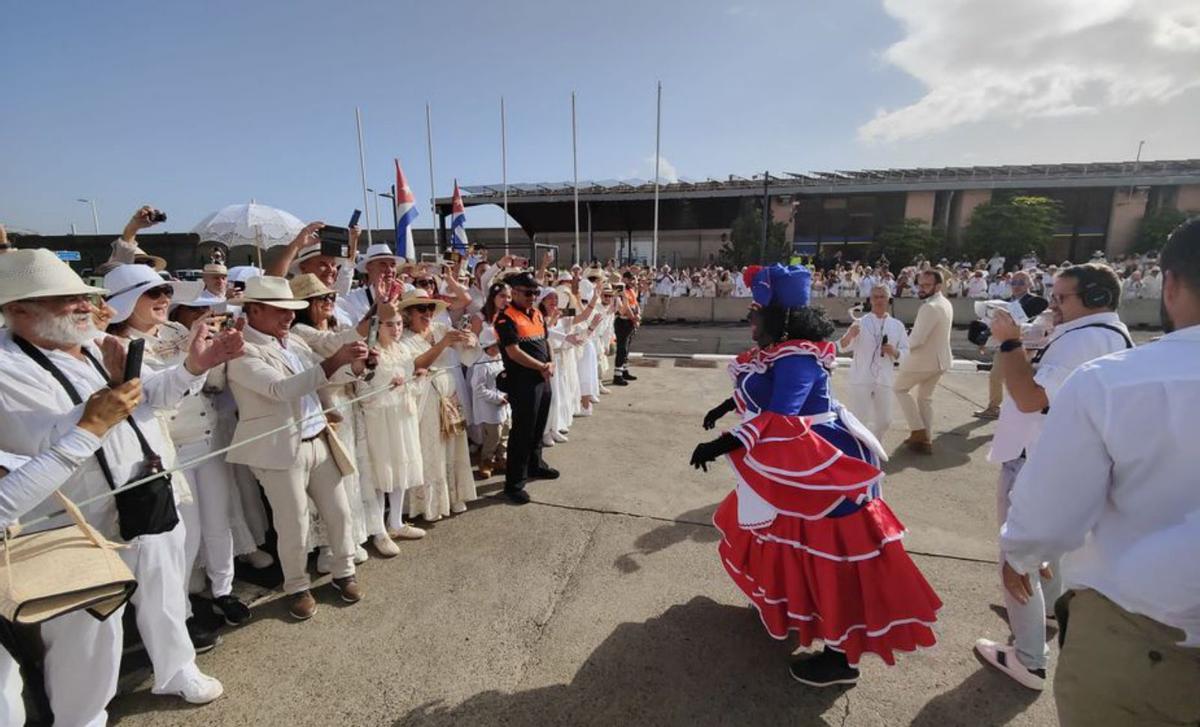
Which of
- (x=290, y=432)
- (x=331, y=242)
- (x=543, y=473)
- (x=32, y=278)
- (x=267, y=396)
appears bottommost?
(x=543, y=473)

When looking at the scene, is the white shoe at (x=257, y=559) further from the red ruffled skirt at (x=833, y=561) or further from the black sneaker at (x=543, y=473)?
the red ruffled skirt at (x=833, y=561)

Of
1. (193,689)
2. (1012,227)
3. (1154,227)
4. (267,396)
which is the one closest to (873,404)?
(267,396)

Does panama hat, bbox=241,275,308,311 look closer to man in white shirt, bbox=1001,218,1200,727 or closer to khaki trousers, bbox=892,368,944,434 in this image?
man in white shirt, bbox=1001,218,1200,727

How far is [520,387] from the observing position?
455cm

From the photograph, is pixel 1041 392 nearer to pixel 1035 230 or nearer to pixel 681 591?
pixel 681 591

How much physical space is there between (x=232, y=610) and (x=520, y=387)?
238 centimetres

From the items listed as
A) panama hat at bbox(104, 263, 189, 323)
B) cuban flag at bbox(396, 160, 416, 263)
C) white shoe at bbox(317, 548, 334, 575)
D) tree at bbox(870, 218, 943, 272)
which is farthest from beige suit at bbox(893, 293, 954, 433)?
tree at bbox(870, 218, 943, 272)

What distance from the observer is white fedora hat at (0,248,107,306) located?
1903mm

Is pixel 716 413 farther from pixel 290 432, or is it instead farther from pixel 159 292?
pixel 159 292

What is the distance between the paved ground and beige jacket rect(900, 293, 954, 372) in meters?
1.67

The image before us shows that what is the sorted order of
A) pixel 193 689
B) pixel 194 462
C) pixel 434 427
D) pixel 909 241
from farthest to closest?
pixel 909 241 < pixel 434 427 < pixel 193 689 < pixel 194 462

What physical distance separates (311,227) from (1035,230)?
148ft

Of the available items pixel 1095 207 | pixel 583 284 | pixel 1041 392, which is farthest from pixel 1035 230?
pixel 1041 392

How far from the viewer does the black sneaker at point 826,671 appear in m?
2.48
